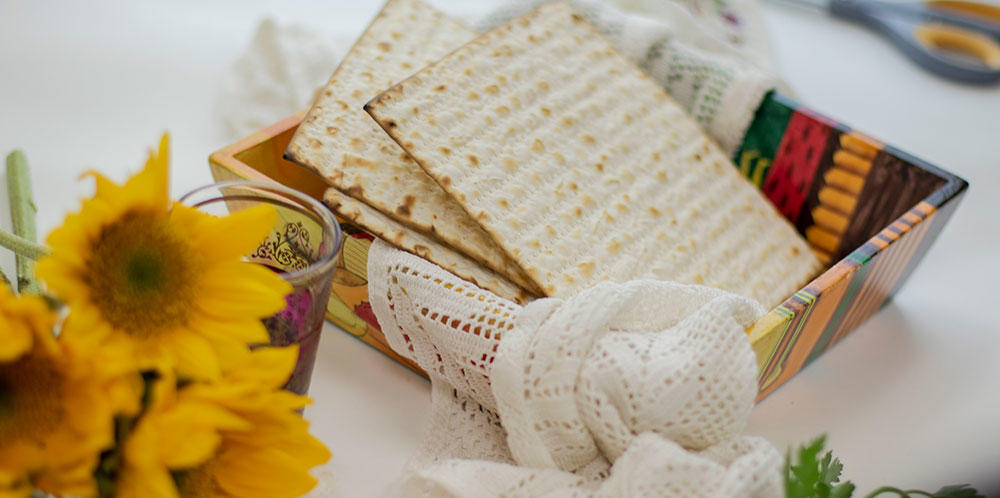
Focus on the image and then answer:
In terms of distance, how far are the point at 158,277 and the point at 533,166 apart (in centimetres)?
33

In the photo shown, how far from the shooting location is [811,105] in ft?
3.24

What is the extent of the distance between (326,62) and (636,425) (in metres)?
0.55

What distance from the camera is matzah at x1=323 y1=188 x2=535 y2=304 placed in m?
0.54

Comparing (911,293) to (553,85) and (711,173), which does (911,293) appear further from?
(553,85)

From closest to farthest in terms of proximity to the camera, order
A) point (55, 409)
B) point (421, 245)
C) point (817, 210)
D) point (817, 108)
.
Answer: point (55, 409) → point (421, 245) → point (817, 210) → point (817, 108)

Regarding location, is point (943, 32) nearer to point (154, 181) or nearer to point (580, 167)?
point (580, 167)

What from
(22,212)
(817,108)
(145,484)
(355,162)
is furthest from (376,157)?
(817,108)

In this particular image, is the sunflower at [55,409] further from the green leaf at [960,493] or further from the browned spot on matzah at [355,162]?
the green leaf at [960,493]

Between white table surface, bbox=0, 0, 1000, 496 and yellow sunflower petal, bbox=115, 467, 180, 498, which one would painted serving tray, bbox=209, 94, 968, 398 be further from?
yellow sunflower petal, bbox=115, 467, 180, 498

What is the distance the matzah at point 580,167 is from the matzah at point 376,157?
2cm

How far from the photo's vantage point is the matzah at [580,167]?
22.7 inches

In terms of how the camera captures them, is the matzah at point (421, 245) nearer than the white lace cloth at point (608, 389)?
No

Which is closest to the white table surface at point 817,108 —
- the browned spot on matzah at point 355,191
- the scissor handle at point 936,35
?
the scissor handle at point 936,35

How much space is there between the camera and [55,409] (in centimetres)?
30
